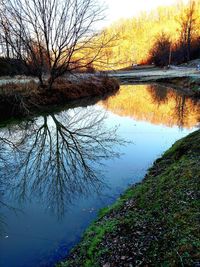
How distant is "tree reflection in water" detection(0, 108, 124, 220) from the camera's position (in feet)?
27.5

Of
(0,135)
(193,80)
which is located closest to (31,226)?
(0,135)

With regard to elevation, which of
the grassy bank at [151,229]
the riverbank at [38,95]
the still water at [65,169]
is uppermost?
the riverbank at [38,95]

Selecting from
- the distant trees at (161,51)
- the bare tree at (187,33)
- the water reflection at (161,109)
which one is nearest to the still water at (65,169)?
the water reflection at (161,109)

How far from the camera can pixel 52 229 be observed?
253 inches

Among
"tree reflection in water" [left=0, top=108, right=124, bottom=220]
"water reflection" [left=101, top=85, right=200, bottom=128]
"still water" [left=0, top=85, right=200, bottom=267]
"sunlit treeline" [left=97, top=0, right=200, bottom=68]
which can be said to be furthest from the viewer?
"sunlit treeline" [left=97, top=0, right=200, bottom=68]

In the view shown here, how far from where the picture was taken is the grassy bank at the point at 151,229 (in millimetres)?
4470

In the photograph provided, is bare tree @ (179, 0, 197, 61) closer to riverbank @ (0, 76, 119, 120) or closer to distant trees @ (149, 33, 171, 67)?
distant trees @ (149, 33, 171, 67)

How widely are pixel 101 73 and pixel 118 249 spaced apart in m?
32.3

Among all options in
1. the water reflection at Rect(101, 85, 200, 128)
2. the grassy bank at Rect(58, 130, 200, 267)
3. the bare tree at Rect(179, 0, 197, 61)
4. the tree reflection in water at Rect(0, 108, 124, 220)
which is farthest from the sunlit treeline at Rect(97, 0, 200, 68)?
the grassy bank at Rect(58, 130, 200, 267)

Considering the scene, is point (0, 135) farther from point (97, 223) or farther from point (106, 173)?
point (97, 223)

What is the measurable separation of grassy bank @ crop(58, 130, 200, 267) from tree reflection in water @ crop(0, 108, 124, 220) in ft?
5.72

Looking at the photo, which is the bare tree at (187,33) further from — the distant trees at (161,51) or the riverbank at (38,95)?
the riverbank at (38,95)

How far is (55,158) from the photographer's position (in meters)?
10.9

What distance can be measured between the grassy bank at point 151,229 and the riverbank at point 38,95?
486 inches
